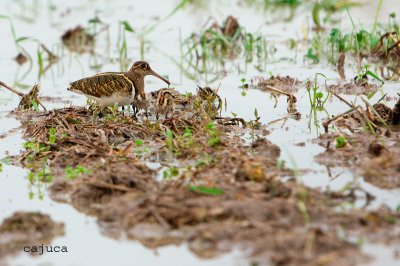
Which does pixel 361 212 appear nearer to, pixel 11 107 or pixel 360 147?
pixel 360 147

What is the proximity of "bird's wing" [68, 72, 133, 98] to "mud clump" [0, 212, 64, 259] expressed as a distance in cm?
346

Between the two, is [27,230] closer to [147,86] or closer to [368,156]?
[368,156]

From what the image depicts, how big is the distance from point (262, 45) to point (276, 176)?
27.9 ft

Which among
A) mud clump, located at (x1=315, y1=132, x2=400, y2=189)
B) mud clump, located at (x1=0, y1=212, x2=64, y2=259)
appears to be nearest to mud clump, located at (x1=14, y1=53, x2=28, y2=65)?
mud clump, located at (x1=315, y1=132, x2=400, y2=189)

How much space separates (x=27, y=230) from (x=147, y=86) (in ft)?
21.3

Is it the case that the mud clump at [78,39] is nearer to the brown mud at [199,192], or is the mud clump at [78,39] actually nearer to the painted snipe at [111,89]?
the painted snipe at [111,89]

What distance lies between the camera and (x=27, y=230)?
5793 mm

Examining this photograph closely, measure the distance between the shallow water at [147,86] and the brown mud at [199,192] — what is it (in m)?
0.16

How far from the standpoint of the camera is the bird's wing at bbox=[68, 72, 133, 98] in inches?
364

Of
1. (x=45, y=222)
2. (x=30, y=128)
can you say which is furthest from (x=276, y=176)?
(x=30, y=128)

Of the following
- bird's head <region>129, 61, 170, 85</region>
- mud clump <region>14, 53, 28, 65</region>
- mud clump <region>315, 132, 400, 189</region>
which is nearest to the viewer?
mud clump <region>315, 132, 400, 189</region>

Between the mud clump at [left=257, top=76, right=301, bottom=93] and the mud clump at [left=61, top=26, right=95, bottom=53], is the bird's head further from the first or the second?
the mud clump at [left=61, top=26, right=95, bottom=53]

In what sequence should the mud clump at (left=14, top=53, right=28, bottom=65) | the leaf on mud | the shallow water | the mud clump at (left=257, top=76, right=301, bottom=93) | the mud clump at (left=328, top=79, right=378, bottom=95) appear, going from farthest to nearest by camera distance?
1. the mud clump at (left=14, top=53, right=28, bottom=65)
2. the mud clump at (left=257, top=76, right=301, bottom=93)
3. the mud clump at (left=328, top=79, right=378, bottom=95)
4. the leaf on mud
5. the shallow water

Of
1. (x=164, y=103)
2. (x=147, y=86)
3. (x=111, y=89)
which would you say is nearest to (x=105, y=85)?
(x=111, y=89)
